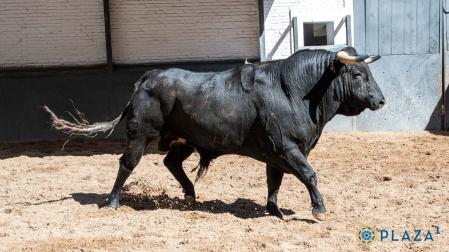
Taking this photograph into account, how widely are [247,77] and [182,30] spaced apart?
5084 millimetres

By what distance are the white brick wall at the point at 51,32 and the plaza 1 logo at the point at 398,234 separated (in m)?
6.91

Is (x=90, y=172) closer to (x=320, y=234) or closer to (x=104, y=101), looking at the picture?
(x=104, y=101)

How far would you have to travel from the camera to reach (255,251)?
5.53 meters

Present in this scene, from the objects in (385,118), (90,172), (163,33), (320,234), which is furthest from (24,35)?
(320,234)

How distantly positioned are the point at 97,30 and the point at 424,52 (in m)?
5.48

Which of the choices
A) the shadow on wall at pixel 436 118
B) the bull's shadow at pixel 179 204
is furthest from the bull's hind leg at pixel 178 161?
the shadow on wall at pixel 436 118

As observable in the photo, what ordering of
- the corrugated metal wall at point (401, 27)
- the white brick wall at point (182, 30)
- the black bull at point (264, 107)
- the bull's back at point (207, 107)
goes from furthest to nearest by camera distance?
the corrugated metal wall at point (401, 27) → the white brick wall at point (182, 30) → the bull's back at point (207, 107) → the black bull at point (264, 107)

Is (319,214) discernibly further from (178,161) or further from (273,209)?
(178,161)

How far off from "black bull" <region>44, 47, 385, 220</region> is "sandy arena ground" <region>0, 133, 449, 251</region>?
1.45ft

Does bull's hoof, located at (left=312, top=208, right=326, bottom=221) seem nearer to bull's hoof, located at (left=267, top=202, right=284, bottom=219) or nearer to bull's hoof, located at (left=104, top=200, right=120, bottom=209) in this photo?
bull's hoof, located at (left=267, top=202, right=284, bottom=219)

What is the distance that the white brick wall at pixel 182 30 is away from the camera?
11.7m

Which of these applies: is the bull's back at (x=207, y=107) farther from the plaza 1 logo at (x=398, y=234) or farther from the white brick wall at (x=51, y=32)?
the white brick wall at (x=51, y=32)

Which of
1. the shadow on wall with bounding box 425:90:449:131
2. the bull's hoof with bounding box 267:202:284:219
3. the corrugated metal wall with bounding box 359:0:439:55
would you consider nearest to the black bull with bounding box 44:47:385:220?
the bull's hoof with bounding box 267:202:284:219

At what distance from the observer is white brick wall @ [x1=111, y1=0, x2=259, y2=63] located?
38.3 feet
